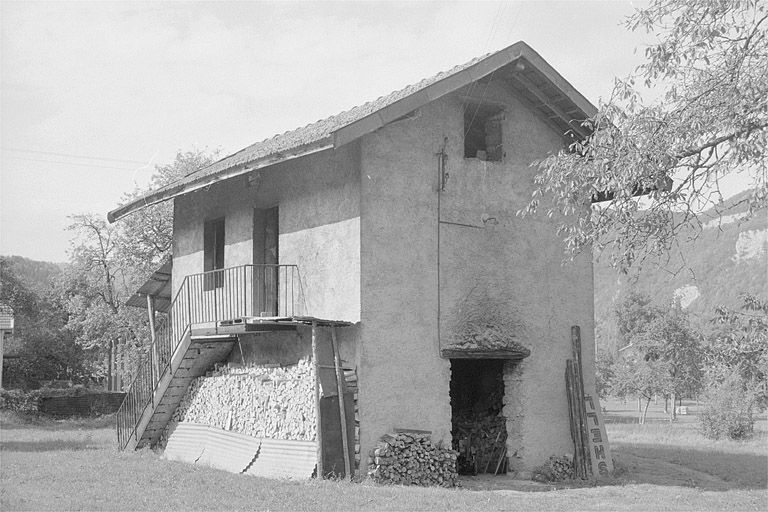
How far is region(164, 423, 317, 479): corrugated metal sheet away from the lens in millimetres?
14094

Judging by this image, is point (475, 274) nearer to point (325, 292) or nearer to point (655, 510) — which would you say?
point (325, 292)

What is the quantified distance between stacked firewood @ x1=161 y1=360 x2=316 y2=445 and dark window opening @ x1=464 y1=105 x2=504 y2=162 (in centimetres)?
508

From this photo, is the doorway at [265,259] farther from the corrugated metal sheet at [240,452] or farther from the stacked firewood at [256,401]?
the corrugated metal sheet at [240,452]

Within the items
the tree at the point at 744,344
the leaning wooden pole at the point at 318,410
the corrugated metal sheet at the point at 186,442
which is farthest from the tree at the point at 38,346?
the tree at the point at 744,344

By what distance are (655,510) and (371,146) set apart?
6970 millimetres

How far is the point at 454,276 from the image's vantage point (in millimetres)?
14984

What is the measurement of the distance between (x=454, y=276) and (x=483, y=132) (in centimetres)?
316

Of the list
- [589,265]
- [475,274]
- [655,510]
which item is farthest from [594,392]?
[655,510]

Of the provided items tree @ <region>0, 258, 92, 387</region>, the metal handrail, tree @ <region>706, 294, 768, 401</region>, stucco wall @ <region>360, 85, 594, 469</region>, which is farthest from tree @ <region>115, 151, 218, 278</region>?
tree @ <region>706, 294, 768, 401</region>

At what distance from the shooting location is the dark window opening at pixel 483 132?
628 inches

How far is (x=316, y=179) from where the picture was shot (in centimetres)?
1529

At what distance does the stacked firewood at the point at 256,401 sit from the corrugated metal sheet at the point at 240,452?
162 mm

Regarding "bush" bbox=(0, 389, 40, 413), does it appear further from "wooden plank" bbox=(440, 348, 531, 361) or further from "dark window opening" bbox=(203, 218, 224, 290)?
"wooden plank" bbox=(440, 348, 531, 361)

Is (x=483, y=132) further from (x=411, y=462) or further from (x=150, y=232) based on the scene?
(x=150, y=232)
